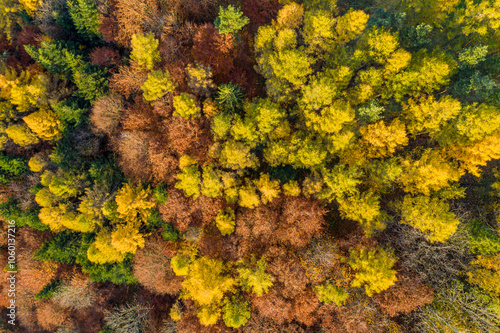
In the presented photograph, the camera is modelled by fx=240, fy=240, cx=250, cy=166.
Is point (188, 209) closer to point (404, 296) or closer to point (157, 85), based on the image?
point (157, 85)

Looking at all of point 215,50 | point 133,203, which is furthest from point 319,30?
point 133,203

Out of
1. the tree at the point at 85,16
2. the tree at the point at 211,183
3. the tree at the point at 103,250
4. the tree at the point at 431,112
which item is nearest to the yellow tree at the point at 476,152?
the tree at the point at 431,112

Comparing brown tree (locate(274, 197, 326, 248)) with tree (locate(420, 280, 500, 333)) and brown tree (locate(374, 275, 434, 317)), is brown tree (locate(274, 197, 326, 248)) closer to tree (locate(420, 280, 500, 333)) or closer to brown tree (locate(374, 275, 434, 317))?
brown tree (locate(374, 275, 434, 317))

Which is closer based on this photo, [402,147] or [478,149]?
[478,149]

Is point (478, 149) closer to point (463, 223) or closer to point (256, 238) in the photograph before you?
point (463, 223)

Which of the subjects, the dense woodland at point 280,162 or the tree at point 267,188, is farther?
the tree at point 267,188

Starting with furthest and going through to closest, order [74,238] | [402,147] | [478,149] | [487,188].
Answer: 1. [74,238]
2. [487,188]
3. [402,147]
4. [478,149]

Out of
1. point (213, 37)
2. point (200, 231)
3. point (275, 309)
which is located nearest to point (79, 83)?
point (213, 37)

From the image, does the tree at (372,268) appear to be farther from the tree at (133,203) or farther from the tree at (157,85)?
the tree at (157,85)
